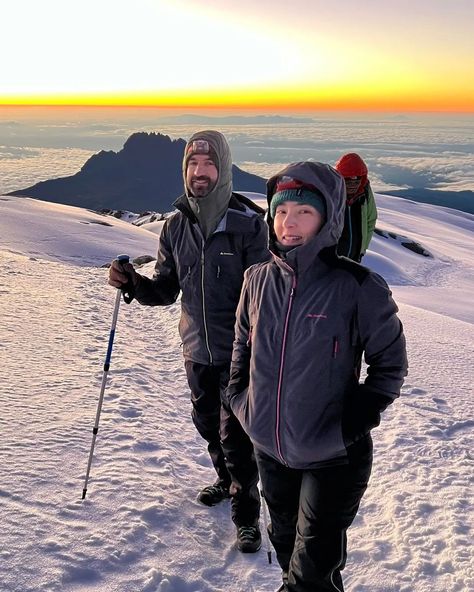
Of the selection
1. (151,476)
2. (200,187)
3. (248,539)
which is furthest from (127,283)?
(248,539)

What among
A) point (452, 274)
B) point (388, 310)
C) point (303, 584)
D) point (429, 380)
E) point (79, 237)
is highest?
point (388, 310)

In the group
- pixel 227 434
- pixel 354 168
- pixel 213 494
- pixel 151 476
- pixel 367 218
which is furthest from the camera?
pixel 367 218

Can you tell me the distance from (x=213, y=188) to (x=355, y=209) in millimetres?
2233

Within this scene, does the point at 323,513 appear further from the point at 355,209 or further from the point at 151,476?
the point at 355,209

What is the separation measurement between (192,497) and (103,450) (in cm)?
113

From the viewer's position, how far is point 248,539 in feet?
14.0

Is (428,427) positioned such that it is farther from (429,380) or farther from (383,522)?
(383,522)

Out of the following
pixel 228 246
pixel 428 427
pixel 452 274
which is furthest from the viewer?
pixel 452 274

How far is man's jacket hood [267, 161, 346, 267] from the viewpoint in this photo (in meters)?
2.81

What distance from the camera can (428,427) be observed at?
6.80 m

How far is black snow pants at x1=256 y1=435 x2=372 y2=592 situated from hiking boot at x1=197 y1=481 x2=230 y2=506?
1738mm

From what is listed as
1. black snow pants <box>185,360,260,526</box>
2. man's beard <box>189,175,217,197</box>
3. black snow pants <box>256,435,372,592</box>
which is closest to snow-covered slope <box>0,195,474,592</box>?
black snow pants <box>185,360,260,526</box>

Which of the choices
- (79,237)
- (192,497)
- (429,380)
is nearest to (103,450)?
(192,497)

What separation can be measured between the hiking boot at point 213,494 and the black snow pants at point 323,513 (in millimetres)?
1738
